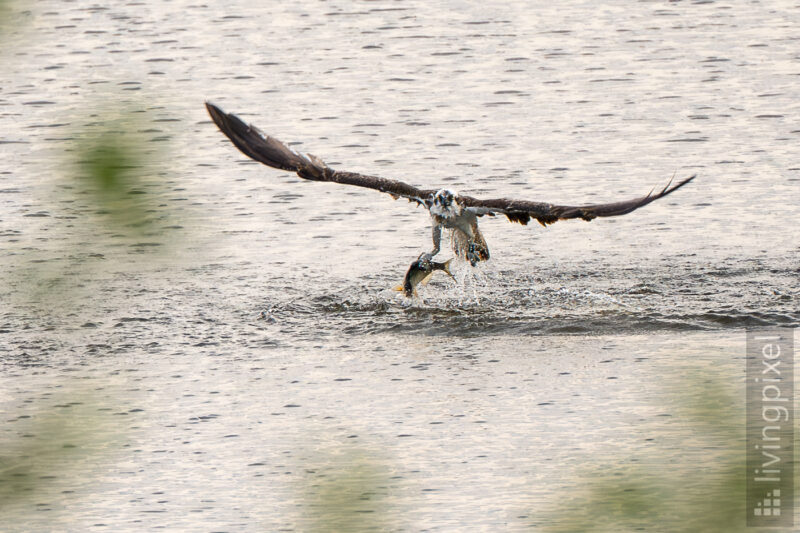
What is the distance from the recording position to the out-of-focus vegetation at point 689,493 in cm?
340

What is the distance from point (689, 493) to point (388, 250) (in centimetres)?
1087

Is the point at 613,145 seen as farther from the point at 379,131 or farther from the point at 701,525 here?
the point at 701,525

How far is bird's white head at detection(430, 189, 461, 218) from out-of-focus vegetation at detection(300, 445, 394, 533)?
333 inches

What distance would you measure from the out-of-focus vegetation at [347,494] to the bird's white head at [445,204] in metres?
8.47

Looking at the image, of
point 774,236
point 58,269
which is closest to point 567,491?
point 58,269

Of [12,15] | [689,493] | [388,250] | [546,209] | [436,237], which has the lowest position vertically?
[388,250]

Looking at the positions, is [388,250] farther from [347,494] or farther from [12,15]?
[12,15]

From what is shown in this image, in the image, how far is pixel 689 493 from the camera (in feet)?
12.9

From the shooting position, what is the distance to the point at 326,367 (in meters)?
11.5

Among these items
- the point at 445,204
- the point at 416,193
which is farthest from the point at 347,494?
the point at 416,193

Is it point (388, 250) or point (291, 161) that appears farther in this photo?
point (388, 250)

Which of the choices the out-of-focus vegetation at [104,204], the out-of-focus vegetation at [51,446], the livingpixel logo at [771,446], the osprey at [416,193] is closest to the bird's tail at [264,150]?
the osprey at [416,193]

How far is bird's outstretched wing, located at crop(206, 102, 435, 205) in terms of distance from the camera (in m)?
12.7

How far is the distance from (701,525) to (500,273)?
34.2ft
